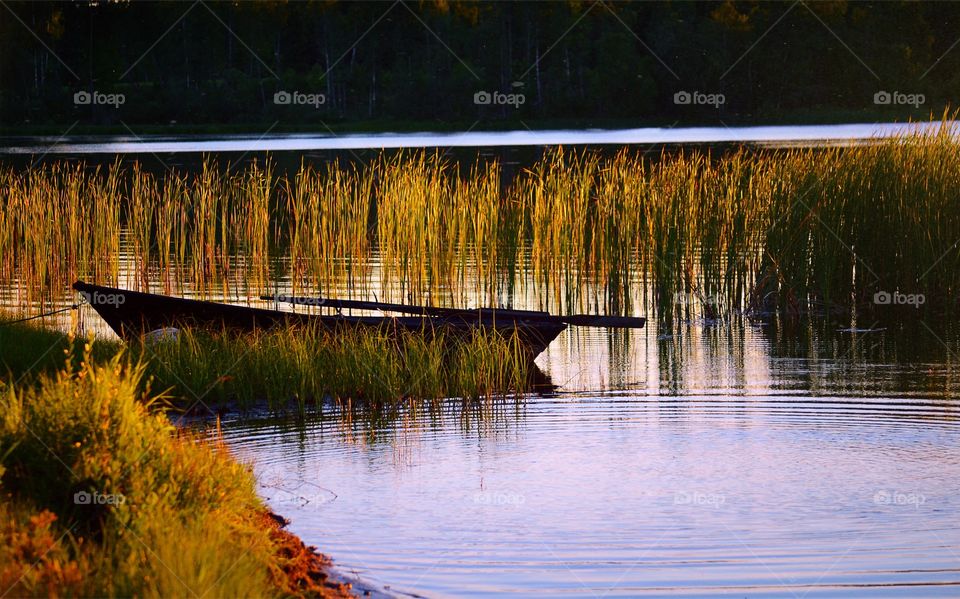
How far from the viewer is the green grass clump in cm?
1088

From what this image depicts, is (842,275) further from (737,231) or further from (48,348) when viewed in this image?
(48,348)

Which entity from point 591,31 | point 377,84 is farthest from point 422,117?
point 591,31

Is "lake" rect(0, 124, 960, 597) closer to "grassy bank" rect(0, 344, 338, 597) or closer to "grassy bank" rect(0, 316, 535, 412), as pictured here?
"grassy bank" rect(0, 316, 535, 412)

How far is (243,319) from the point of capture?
1226cm

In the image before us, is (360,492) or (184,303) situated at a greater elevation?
(184,303)

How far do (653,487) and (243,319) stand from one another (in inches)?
207

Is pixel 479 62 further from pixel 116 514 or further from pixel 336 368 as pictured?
pixel 116 514

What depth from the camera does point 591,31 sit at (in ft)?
236

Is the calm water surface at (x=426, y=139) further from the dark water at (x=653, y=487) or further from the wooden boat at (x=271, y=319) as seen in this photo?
the dark water at (x=653, y=487)

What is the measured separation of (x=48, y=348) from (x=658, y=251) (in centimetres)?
705

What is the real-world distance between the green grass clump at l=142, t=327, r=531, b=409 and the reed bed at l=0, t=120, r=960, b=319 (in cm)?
365

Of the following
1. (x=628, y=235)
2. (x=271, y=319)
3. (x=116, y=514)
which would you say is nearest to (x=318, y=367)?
(x=271, y=319)

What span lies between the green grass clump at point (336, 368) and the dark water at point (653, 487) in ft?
1.87

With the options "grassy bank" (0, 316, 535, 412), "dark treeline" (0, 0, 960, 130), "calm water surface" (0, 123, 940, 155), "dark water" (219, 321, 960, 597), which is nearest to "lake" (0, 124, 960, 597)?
"dark water" (219, 321, 960, 597)
